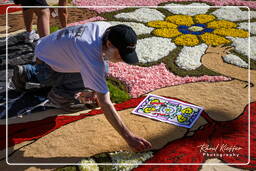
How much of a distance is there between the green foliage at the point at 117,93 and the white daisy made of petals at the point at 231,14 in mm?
2143

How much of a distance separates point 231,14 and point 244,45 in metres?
0.94

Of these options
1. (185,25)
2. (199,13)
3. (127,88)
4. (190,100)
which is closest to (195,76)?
(190,100)

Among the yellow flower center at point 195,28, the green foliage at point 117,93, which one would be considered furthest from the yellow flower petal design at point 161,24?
the green foliage at point 117,93

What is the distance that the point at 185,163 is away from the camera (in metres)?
2.11

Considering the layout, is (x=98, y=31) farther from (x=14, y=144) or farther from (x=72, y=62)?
(x=14, y=144)

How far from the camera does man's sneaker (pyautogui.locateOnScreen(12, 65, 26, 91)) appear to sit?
2.81 meters

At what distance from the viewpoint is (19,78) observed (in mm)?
2838

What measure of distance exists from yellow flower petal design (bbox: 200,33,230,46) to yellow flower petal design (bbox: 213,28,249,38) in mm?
121

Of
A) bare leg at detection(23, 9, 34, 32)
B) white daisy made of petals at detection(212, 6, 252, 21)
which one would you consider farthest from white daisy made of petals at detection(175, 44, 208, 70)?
bare leg at detection(23, 9, 34, 32)

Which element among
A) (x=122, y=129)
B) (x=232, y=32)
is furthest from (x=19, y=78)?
(x=232, y=32)

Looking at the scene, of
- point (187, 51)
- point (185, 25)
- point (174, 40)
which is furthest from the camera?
point (185, 25)

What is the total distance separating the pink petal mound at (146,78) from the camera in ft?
9.74

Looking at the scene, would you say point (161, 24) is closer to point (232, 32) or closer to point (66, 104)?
point (232, 32)

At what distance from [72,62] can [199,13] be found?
2.72 metres
